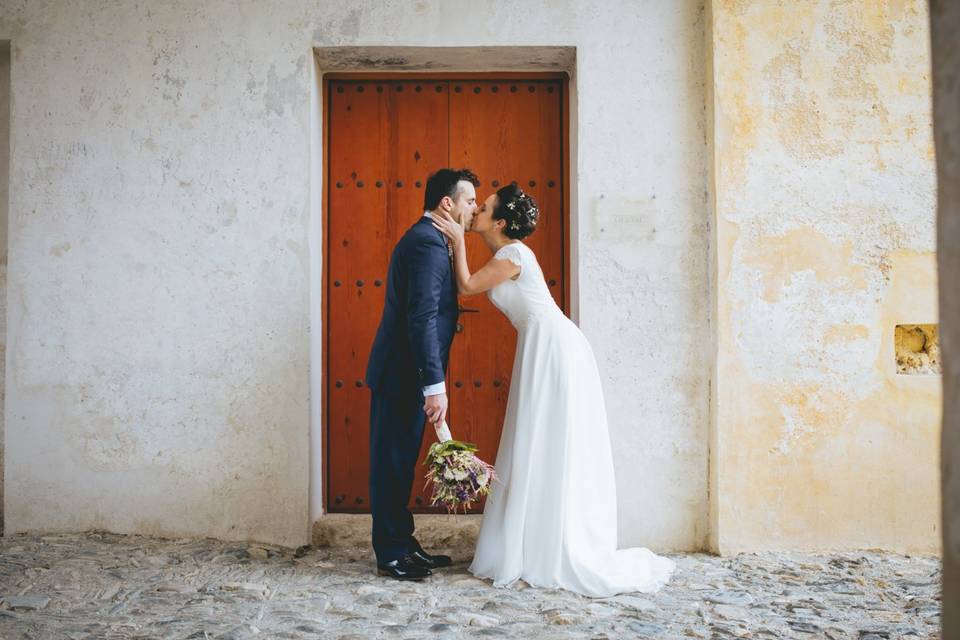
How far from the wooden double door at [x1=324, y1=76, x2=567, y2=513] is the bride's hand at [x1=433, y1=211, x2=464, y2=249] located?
85 centimetres

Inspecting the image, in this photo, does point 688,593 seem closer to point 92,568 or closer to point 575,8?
point 92,568

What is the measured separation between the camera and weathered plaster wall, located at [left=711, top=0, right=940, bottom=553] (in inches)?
178

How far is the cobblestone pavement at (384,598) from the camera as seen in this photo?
326 cm

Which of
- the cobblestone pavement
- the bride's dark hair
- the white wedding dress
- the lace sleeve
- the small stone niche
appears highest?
the bride's dark hair

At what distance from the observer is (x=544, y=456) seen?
3982 mm

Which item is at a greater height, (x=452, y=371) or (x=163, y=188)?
(x=163, y=188)

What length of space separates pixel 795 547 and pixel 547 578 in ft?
5.53

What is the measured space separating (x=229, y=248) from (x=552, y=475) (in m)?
2.38

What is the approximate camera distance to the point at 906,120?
457 cm

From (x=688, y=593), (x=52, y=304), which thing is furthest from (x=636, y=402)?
(x=52, y=304)

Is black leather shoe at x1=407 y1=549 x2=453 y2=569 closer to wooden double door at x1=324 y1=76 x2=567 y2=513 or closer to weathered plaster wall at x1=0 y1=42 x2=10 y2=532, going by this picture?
wooden double door at x1=324 y1=76 x2=567 y2=513

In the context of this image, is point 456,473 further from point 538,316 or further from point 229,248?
point 229,248

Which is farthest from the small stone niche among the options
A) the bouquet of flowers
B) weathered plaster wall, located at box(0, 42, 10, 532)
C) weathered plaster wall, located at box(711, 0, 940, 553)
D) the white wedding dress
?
weathered plaster wall, located at box(0, 42, 10, 532)

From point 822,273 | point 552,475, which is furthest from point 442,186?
point 822,273
